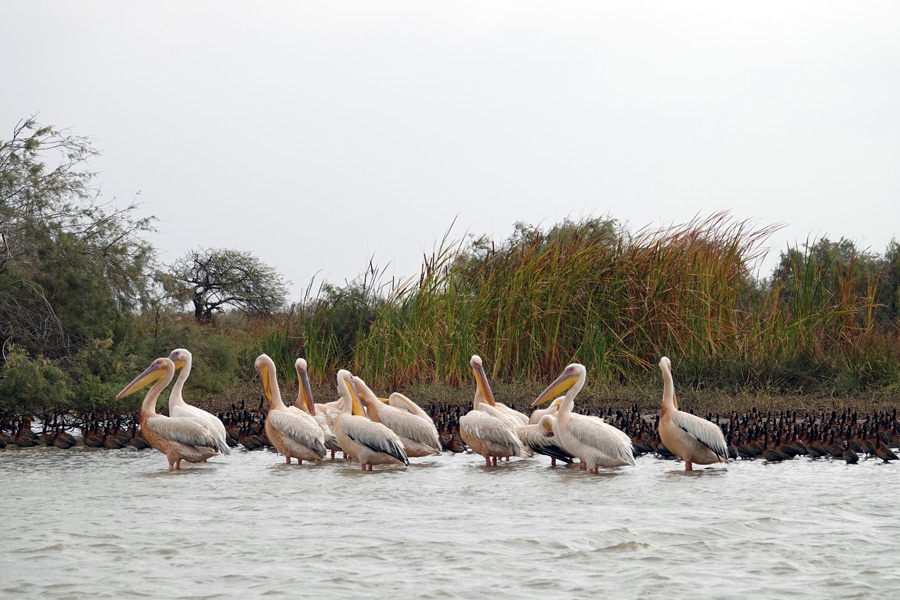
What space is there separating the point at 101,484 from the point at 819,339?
9063 mm

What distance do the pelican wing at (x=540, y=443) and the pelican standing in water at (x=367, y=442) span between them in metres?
1.07

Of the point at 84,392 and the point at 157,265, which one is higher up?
the point at 157,265

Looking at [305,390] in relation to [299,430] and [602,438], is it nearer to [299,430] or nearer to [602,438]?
[299,430]

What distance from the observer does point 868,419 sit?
33.9 feet

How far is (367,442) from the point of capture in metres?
8.64

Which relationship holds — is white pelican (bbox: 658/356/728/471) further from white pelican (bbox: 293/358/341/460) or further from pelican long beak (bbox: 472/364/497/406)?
white pelican (bbox: 293/358/341/460)

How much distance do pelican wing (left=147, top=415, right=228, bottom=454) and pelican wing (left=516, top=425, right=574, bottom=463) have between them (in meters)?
2.58

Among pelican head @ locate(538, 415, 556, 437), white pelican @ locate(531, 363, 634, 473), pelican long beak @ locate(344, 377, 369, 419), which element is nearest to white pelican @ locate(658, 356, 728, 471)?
white pelican @ locate(531, 363, 634, 473)

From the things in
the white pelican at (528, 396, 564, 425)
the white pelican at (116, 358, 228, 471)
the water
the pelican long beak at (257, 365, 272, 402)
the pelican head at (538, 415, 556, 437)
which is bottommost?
the water

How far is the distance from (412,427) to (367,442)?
60cm

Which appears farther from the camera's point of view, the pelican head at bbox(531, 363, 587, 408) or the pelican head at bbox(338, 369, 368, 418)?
the pelican head at bbox(338, 369, 368, 418)

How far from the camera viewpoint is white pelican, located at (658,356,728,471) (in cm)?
816

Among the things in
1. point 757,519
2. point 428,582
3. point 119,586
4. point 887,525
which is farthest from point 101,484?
point 887,525

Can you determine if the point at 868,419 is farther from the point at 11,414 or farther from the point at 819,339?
the point at 11,414
